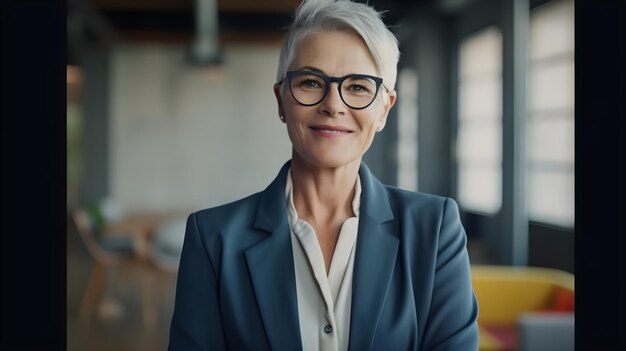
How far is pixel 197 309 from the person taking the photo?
96 centimetres

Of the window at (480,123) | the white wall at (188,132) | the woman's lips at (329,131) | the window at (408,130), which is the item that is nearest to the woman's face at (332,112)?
the woman's lips at (329,131)

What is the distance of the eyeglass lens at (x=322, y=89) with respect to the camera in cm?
91

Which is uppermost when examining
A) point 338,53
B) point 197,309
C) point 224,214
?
point 338,53

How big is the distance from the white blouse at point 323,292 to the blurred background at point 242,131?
1.13 ft

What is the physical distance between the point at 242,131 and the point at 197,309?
8.57 meters

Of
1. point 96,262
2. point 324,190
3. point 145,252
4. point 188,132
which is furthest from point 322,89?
point 188,132

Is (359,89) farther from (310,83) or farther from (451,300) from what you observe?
(451,300)

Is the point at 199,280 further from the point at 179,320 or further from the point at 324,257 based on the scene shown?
the point at 324,257

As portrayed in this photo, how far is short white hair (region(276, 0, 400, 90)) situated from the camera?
90 centimetres

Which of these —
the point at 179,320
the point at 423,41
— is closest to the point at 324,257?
the point at 179,320

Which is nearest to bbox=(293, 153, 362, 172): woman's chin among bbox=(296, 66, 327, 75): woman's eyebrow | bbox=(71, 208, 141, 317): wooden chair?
bbox=(296, 66, 327, 75): woman's eyebrow

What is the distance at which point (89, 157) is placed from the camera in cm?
926
